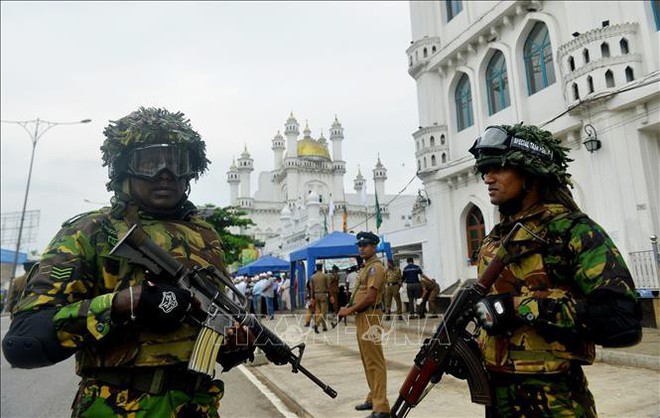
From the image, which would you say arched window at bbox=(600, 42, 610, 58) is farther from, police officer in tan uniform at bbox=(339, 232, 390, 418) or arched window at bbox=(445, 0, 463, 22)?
police officer in tan uniform at bbox=(339, 232, 390, 418)

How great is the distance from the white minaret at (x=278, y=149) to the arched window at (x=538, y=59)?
52643 mm

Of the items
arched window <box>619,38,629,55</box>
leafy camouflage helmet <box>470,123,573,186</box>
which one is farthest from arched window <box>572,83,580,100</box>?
leafy camouflage helmet <box>470,123,573,186</box>

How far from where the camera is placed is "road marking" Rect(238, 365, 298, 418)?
4773 mm

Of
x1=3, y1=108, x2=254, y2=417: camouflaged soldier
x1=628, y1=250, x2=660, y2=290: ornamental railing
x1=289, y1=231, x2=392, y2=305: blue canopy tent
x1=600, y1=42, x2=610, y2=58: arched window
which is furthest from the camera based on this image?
x1=289, y1=231, x2=392, y2=305: blue canopy tent

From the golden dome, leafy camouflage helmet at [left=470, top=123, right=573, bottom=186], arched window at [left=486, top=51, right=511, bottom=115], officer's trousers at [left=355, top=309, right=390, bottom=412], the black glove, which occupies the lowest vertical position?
officer's trousers at [left=355, top=309, right=390, bottom=412]

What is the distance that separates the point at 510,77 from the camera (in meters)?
12.3

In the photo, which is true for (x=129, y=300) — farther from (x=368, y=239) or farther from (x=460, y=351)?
(x=368, y=239)

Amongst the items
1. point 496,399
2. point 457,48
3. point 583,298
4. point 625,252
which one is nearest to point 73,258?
point 496,399

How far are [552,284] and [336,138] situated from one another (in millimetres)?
60641

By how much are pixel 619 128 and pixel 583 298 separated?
8.97 meters

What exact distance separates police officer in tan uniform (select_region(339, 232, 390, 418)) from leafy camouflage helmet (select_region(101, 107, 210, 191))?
2754 mm

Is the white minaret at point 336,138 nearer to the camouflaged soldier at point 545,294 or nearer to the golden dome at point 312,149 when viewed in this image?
the golden dome at point 312,149

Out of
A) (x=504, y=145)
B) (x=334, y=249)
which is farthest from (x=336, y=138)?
(x=504, y=145)

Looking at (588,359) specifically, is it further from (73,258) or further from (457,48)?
(457,48)
